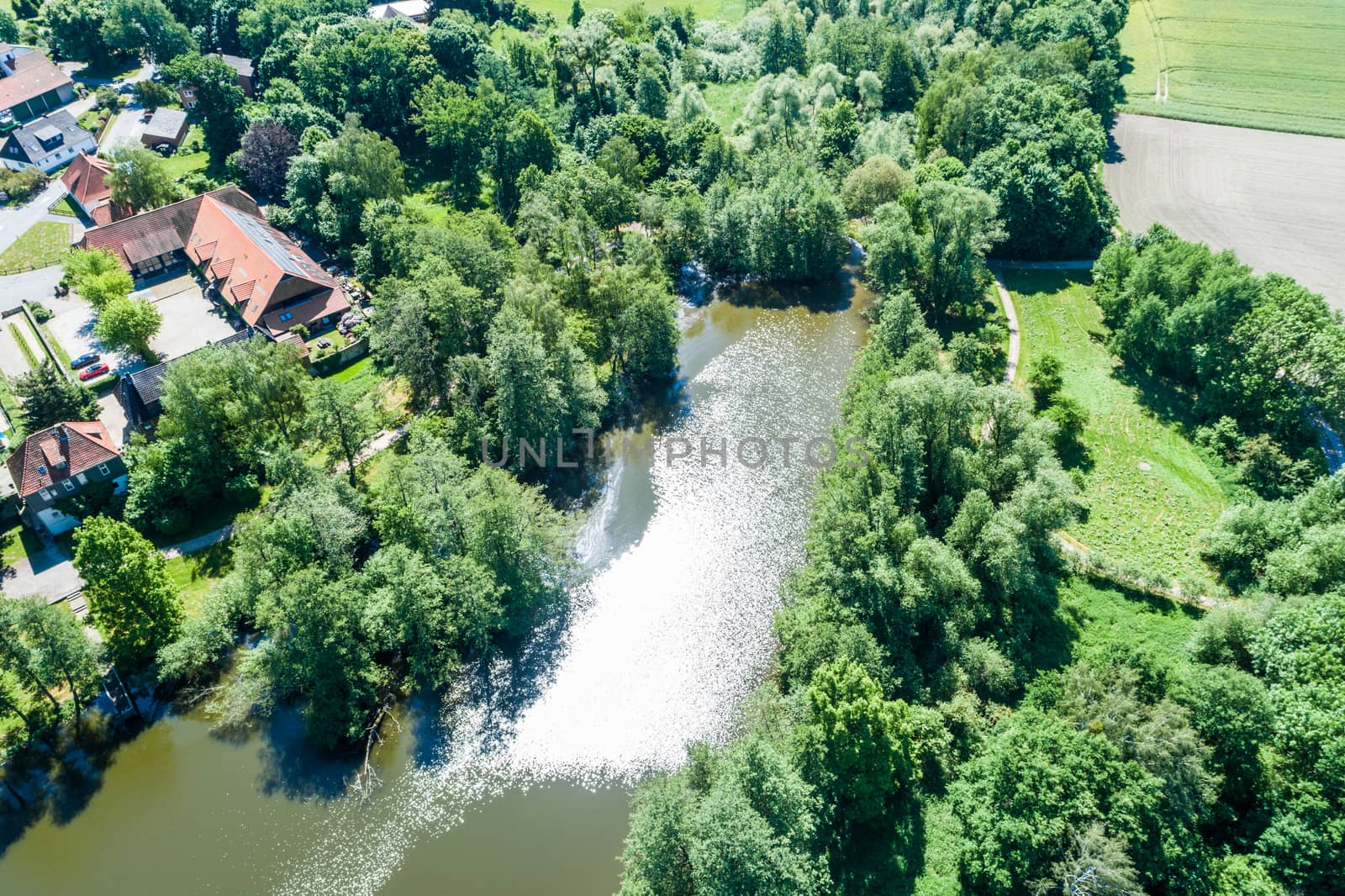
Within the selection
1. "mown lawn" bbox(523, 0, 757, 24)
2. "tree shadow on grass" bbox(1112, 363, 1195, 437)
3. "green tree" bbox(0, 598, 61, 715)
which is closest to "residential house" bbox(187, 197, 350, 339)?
"green tree" bbox(0, 598, 61, 715)

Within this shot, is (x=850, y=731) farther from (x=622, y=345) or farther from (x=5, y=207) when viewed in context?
(x=5, y=207)

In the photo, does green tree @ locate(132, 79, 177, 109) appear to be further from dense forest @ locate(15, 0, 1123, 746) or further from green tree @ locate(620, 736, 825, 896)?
green tree @ locate(620, 736, 825, 896)

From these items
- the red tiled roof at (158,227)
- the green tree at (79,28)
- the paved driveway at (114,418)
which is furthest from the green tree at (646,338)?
the green tree at (79,28)

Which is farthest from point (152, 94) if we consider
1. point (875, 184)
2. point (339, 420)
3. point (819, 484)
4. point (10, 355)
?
point (819, 484)

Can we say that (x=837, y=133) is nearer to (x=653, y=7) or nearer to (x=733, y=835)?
(x=653, y=7)

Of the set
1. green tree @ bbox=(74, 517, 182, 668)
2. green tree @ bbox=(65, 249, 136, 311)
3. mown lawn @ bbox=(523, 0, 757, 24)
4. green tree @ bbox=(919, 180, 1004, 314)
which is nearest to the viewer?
green tree @ bbox=(74, 517, 182, 668)

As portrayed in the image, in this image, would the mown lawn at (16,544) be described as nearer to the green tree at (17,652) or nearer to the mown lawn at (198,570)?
the mown lawn at (198,570)

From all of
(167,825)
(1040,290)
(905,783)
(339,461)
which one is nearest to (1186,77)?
(1040,290)
